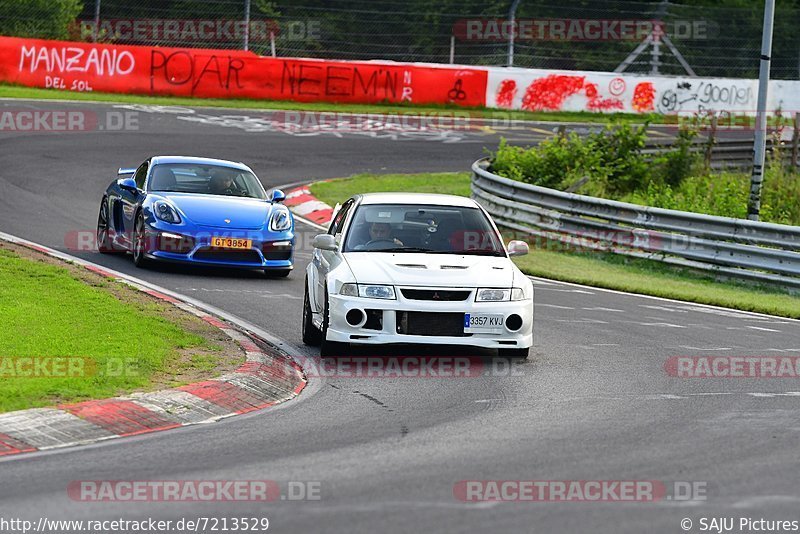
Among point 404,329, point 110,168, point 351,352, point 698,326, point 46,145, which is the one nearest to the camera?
point 404,329

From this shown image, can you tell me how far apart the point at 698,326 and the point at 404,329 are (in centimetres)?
446

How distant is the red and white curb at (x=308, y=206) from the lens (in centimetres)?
2248

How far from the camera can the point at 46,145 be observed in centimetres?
2695

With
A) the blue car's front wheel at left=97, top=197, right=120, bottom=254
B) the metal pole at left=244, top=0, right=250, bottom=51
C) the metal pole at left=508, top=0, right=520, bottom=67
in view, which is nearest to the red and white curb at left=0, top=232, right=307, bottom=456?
the blue car's front wheel at left=97, top=197, right=120, bottom=254

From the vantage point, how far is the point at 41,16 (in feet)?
121

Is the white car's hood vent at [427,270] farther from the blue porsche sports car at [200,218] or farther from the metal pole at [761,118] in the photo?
the metal pole at [761,118]

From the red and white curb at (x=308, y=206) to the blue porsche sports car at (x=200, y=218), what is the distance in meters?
5.07

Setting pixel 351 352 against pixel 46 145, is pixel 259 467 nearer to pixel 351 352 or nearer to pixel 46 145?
pixel 351 352

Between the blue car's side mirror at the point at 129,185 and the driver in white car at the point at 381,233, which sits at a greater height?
the driver in white car at the point at 381,233

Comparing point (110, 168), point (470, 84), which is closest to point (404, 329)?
point (110, 168)

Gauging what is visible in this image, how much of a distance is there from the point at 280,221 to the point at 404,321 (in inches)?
226

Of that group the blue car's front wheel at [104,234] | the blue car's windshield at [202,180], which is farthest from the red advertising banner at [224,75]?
the blue car's windshield at [202,180]

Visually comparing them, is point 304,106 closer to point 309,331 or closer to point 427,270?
point 309,331

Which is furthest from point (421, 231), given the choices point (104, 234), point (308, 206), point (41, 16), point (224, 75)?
point (41, 16)
